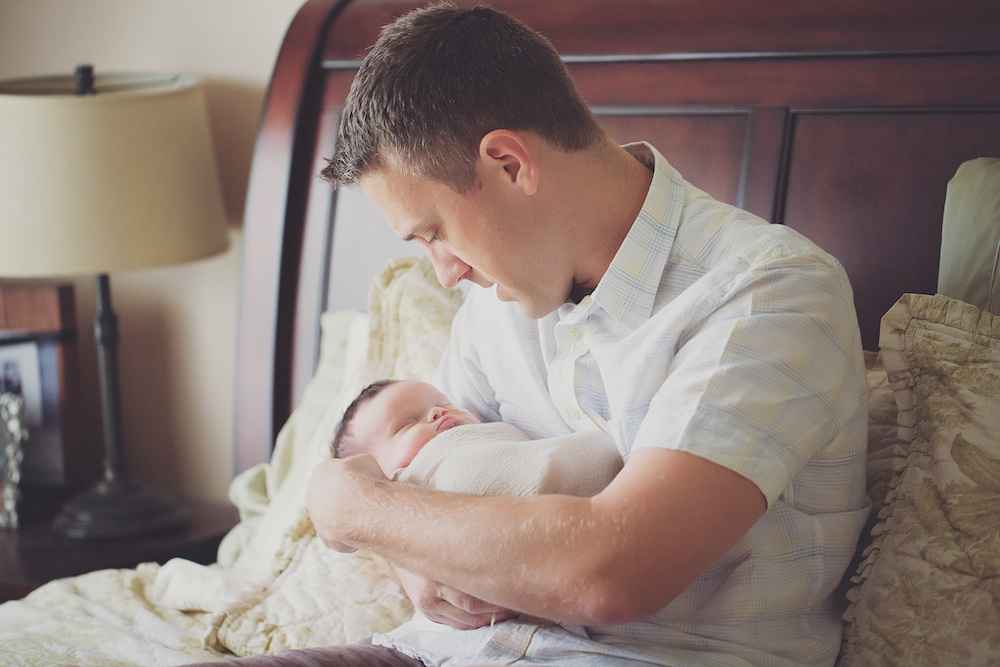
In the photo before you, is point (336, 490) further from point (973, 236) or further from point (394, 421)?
point (973, 236)

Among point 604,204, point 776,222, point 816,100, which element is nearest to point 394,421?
point 604,204

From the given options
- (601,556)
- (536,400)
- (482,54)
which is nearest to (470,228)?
(482,54)

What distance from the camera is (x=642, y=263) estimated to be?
1.06m

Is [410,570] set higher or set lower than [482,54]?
lower

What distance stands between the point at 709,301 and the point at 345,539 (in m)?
0.52

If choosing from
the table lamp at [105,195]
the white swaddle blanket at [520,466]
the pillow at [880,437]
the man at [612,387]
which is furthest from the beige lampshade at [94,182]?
the pillow at [880,437]

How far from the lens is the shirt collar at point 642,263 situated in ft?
3.45

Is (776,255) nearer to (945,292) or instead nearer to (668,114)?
(945,292)

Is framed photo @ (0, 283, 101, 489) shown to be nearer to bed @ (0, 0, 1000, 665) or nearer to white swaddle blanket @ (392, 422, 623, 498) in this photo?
bed @ (0, 0, 1000, 665)

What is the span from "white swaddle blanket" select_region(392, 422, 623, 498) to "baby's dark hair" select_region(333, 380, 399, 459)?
0.71 ft

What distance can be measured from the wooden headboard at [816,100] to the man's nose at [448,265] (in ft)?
1.77

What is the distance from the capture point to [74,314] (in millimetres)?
2285

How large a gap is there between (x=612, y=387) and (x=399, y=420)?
364 mm

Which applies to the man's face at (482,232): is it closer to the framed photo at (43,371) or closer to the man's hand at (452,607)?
the man's hand at (452,607)
